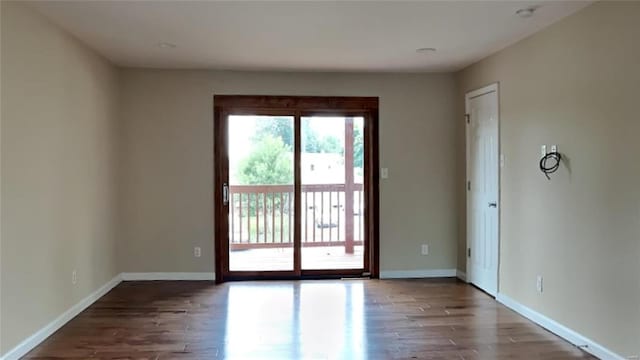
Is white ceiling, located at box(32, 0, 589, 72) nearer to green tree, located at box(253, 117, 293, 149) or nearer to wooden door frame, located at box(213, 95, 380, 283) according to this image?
wooden door frame, located at box(213, 95, 380, 283)

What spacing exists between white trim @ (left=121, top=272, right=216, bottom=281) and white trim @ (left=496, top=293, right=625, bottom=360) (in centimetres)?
309

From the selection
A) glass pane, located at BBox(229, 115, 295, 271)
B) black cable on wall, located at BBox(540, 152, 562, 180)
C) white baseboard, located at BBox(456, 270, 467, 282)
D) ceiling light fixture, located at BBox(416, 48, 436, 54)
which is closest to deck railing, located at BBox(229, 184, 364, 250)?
glass pane, located at BBox(229, 115, 295, 271)

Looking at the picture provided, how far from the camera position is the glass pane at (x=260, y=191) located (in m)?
5.70

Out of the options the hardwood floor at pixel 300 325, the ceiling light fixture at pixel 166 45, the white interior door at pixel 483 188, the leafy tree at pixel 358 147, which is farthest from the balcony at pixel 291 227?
the ceiling light fixture at pixel 166 45

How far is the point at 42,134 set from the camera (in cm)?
363

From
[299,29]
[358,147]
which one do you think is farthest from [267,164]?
[299,29]

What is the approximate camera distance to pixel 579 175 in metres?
3.56

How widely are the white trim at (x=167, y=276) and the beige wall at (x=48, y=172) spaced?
1.68 ft

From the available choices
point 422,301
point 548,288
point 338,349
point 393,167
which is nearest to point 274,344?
point 338,349

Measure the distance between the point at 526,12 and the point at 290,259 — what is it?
3553 millimetres

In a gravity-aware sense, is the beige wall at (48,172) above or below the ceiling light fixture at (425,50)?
below

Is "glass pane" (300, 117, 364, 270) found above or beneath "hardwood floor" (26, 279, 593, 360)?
above

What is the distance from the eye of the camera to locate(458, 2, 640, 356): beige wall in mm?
3105

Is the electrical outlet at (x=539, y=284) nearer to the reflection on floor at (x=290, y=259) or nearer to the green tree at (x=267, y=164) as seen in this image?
the reflection on floor at (x=290, y=259)
